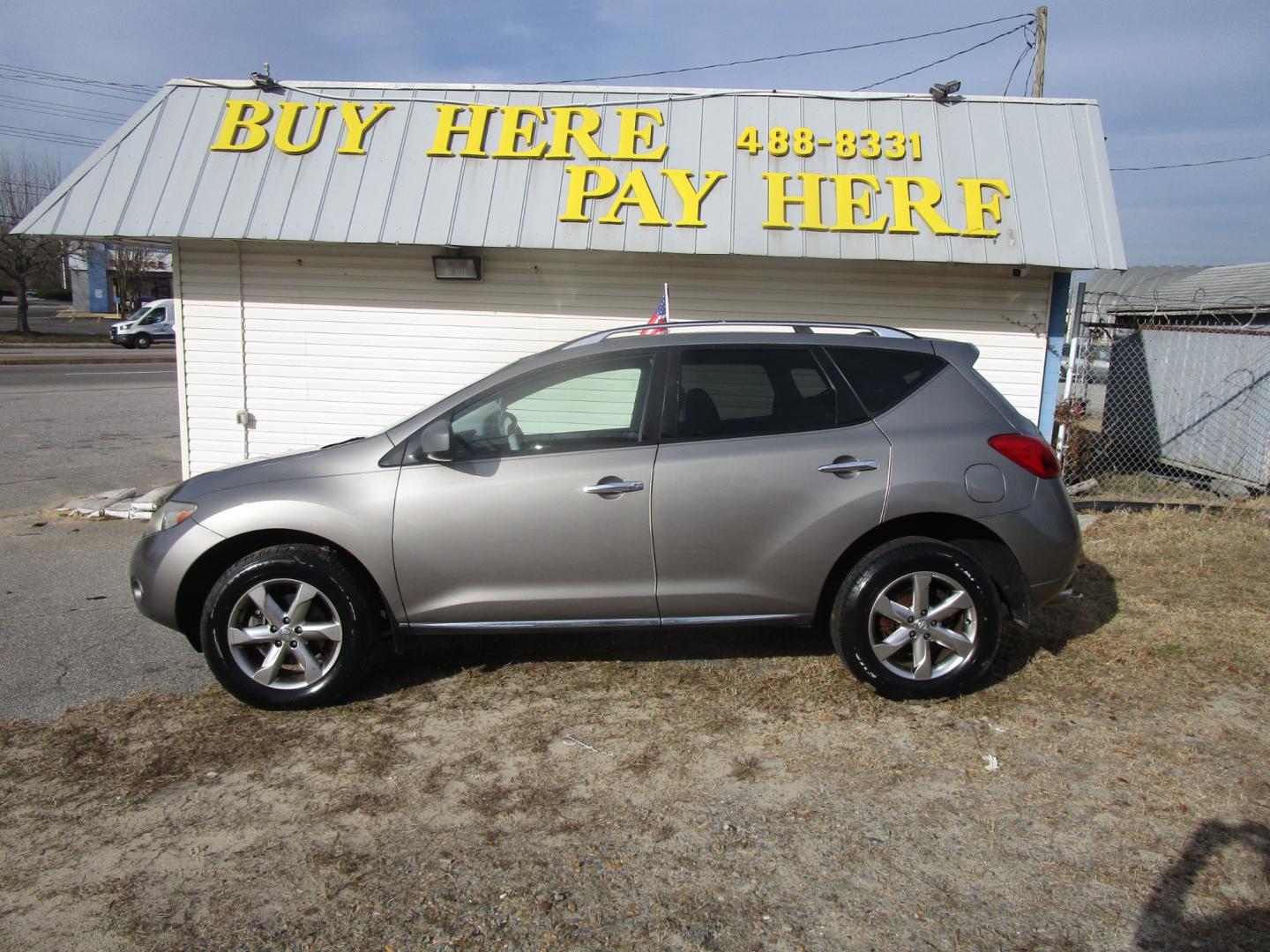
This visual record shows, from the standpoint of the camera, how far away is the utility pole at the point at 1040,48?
45.2 feet

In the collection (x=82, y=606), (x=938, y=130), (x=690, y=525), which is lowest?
(x=82, y=606)

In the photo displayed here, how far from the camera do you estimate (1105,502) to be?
834cm

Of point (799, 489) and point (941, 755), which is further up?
point (799, 489)

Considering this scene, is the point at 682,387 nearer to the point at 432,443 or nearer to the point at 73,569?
the point at 432,443

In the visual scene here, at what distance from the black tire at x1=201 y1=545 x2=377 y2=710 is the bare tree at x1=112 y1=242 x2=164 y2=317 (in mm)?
46173

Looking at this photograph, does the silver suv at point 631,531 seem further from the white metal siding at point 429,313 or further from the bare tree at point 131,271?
the bare tree at point 131,271

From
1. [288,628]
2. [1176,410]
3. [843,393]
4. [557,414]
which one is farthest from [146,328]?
[843,393]

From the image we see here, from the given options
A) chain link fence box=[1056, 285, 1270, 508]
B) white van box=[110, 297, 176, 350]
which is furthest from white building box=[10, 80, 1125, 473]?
white van box=[110, 297, 176, 350]

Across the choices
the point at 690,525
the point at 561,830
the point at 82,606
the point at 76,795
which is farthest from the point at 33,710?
the point at 690,525

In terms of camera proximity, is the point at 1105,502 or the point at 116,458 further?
the point at 116,458

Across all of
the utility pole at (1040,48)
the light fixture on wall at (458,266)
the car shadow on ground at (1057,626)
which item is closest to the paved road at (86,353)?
the light fixture on wall at (458,266)

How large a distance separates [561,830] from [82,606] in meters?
4.26

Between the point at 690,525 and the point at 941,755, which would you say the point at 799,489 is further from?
the point at 941,755

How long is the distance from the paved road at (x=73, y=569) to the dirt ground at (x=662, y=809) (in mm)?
422
